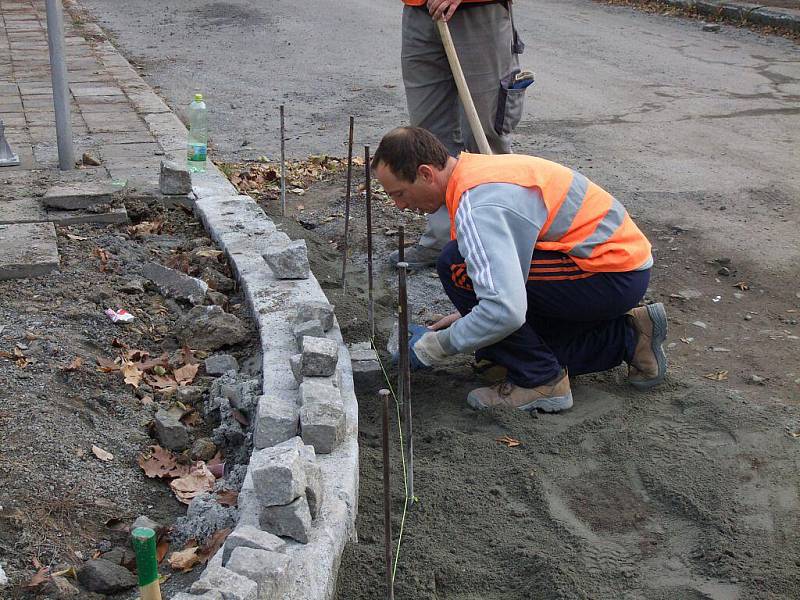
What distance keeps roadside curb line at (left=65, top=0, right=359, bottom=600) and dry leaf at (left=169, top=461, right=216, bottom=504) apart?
13.3 inches

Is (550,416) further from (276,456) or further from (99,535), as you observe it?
(99,535)

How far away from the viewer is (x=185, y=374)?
382cm

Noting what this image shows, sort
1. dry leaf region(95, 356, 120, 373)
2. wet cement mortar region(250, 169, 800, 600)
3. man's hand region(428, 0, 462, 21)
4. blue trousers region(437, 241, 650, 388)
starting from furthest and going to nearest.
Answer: man's hand region(428, 0, 462, 21) → dry leaf region(95, 356, 120, 373) → blue trousers region(437, 241, 650, 388) → wet cement mortar region(250, 169, 800, 600)

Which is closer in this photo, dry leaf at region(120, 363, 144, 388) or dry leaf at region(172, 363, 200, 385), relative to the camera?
dry leaf at region(120, 363, 144, 388)

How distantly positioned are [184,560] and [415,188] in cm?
146

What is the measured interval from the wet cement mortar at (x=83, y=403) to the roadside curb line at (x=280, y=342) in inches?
6.0

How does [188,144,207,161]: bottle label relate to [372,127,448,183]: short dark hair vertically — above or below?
below

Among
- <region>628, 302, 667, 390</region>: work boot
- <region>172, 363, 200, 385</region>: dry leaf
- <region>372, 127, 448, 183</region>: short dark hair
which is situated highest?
<region>372, 127, 448, 183</region>: short dark hair

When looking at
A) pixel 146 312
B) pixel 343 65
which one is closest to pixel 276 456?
pixel 146 312

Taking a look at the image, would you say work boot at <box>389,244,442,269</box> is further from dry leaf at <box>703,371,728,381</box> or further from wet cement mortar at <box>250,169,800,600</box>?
dry leaf at <box>703,371,728,381</box>

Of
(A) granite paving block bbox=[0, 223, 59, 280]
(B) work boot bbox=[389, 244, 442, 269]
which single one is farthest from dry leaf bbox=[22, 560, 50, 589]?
(B) work boot bbox=[389, 244, 442, 269]

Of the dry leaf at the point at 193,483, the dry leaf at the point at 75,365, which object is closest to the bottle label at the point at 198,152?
the dry leaf at the point at 75,365

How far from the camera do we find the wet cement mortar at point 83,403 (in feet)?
9.04

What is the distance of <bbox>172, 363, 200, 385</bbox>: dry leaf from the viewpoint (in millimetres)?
3796
